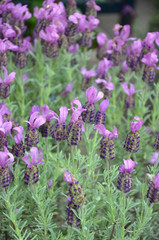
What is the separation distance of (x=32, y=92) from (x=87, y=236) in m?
1.47

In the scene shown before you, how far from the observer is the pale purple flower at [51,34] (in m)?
2.04

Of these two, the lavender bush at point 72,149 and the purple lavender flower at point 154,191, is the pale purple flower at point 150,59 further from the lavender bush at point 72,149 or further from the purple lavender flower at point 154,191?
the purple lavender flower at point 154,191

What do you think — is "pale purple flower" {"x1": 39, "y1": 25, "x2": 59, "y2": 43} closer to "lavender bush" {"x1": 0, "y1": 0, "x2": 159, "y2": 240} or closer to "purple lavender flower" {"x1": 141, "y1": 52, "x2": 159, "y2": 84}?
"lavender bush" {"x1": 0, "y1": 0, "x2": 159, "y2": 240}

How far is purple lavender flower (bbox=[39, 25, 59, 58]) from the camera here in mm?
2050

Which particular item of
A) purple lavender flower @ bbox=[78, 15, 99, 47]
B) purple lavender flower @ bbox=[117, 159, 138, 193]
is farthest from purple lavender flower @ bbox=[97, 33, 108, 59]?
purple lavender flower @ bbox=[117, 159, 138, 193]

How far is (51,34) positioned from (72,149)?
82 cm

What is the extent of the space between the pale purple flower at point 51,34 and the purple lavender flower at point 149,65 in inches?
20.1

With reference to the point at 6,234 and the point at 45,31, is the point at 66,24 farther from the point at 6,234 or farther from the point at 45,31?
the point at 6,234

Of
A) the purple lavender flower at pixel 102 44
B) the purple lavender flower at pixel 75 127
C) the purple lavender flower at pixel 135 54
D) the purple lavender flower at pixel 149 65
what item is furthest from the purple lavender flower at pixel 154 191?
the purple lavender flower at pixel 102 44

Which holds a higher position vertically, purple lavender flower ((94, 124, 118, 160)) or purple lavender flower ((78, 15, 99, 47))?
purple lavender flower ((78, 15, 99, 47))

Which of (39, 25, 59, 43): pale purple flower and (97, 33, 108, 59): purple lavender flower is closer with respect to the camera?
(39, 25, 59, 43): pale purple flower

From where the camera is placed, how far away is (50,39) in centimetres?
208

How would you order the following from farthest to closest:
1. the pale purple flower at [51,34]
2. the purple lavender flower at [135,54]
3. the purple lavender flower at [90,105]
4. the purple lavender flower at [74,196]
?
1. the purple lavender flower at [135,54]
2. the pale purple flower at [51,34]
3. the purple lavender flower at [90,105]
4. the purple lavender flower at [74,196]

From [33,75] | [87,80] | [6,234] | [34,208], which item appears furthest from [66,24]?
[6,234]
